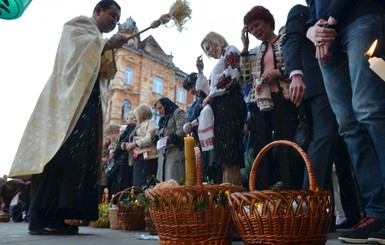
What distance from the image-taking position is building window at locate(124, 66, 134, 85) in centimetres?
2791

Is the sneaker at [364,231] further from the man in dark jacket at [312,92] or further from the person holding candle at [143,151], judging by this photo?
the person holding candle at [143,151]

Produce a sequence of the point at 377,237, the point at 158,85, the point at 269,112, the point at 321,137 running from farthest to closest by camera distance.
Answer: the point at 158,85 → the point at 269,112 → the point at 321,137 → the point at 377,237

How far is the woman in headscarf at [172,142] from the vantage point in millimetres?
4266

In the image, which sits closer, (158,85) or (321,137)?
(321,137)

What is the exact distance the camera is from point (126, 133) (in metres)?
5.77

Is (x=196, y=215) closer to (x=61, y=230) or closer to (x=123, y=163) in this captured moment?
(x=61, y=230)

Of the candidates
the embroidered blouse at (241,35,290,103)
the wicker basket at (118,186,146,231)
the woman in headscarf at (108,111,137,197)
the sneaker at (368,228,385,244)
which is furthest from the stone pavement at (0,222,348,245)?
the woman in headscarf at (108,111,137,197)

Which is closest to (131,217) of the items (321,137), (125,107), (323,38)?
(321,137)

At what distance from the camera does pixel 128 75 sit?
28.2m

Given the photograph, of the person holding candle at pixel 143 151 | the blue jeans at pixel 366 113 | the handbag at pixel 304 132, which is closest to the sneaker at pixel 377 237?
the blue jeans at pixel 366 113

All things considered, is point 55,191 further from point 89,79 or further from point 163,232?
point 163,232

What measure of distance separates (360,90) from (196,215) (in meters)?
1.07

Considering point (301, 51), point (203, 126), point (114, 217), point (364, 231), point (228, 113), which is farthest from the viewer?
point (114, 217)

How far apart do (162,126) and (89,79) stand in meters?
1.73
